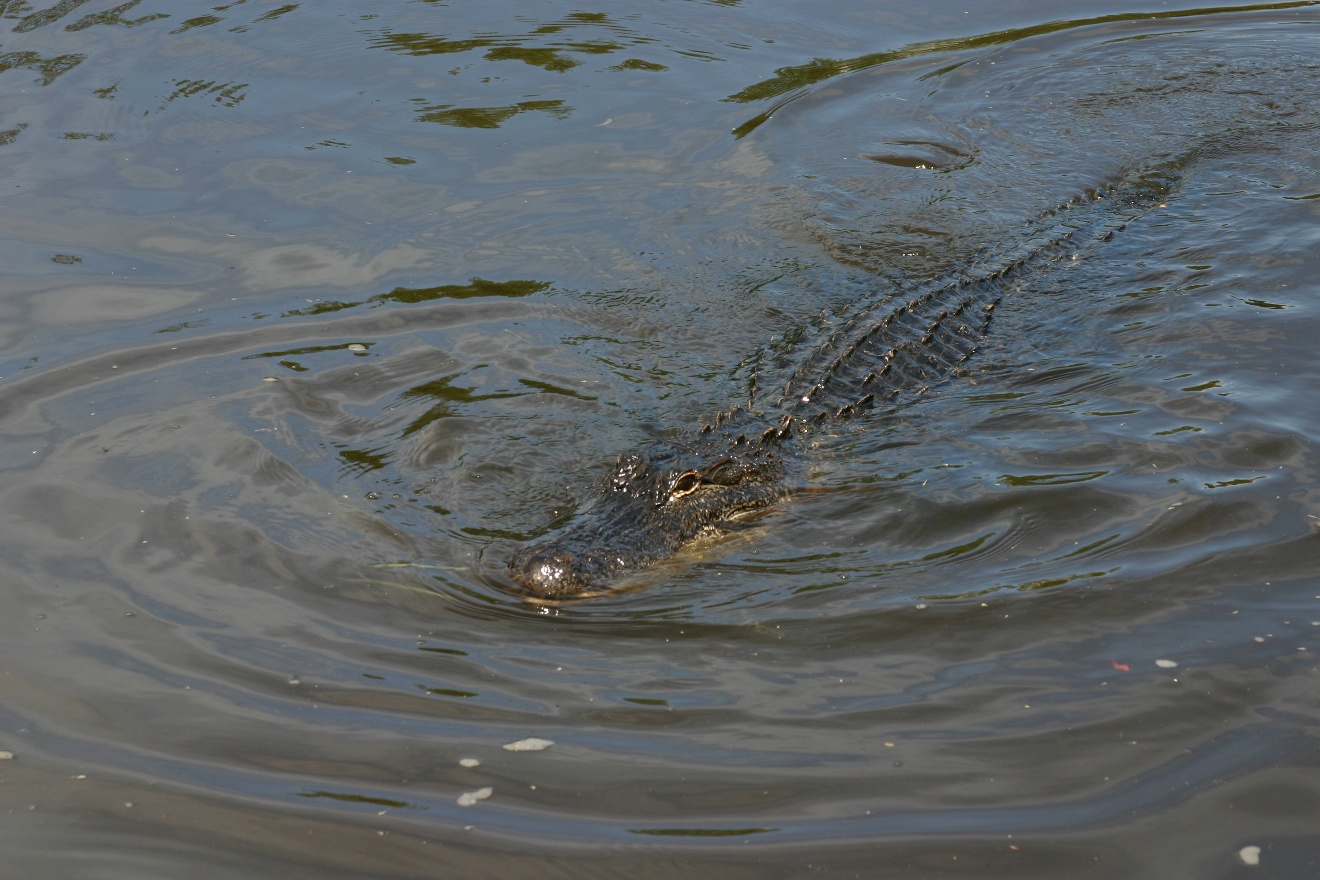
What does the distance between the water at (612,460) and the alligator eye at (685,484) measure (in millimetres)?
405

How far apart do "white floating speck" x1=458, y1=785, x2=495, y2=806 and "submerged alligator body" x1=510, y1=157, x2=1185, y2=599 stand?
1033 mm

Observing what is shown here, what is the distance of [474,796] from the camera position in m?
3.56

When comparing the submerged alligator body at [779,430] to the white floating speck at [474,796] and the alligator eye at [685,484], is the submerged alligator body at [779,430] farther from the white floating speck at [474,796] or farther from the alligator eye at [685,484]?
the white floating speck at [474,796]

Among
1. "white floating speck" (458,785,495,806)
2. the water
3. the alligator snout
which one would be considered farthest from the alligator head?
"white floating speck" (458,785,495,806)

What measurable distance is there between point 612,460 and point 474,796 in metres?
2.27

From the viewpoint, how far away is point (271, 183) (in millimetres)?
8305

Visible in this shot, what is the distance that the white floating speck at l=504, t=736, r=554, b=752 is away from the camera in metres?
3.75

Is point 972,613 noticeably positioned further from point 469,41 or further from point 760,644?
point 469,41

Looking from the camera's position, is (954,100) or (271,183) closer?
(271,183)

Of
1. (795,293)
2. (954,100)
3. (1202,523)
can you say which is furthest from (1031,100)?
(1202,523)

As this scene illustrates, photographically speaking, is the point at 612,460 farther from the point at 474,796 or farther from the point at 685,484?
the point at 474,796

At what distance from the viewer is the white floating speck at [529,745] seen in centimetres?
375

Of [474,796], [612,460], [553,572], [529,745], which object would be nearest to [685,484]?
[612,460]

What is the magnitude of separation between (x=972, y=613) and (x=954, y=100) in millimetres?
6835
